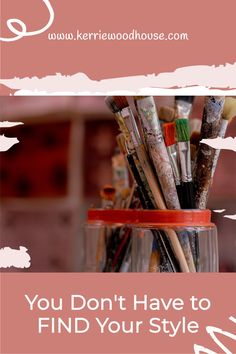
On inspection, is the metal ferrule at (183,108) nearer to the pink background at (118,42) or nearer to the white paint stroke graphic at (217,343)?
the pink background at (118,42)

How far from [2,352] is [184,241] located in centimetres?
19

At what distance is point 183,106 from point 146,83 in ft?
0.30

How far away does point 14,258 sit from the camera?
559 mm

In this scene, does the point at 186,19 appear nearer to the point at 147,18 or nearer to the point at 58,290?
the point at 147,18

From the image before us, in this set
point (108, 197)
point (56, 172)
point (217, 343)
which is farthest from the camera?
point (56, 172)

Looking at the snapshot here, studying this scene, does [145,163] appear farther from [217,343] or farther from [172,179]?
[217,343]

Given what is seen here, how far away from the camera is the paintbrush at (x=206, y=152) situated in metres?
0.57

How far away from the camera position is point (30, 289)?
548mm

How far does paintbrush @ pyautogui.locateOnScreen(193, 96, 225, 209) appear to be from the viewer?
568mm

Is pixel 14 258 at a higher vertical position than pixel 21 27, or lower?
lower

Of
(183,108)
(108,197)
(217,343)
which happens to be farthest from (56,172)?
(217,343)

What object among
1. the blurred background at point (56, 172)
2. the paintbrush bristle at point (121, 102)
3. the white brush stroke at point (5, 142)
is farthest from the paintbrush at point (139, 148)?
the blurred background at point (56, 172)

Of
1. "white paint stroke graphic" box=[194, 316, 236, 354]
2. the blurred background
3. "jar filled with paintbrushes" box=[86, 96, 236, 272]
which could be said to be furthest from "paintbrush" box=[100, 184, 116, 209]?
the blurred background

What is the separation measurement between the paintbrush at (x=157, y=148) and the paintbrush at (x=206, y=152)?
2 cm
